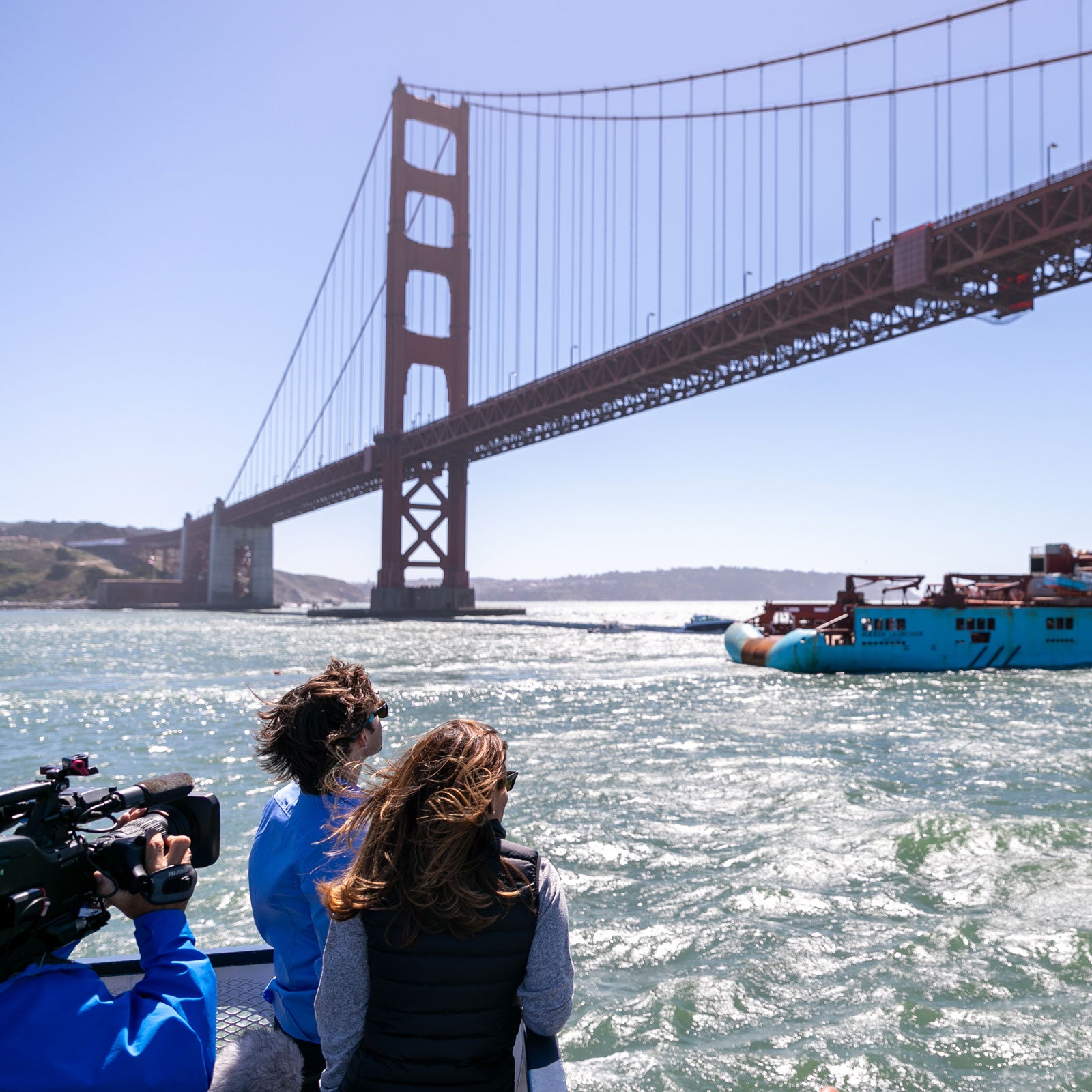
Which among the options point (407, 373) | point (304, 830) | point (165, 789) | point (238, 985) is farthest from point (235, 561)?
point (165, 789)

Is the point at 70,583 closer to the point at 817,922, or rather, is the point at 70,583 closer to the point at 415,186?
the point at 415,186

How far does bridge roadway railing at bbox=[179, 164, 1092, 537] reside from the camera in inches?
1209

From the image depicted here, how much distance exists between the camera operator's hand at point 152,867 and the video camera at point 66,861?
12 mm

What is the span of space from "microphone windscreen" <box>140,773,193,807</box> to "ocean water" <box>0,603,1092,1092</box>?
9.70 ft

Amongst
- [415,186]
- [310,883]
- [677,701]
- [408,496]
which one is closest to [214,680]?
[677,701]

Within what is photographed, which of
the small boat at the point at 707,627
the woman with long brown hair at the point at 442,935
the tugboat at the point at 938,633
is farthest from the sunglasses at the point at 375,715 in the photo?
the small boat at the point at 707,627

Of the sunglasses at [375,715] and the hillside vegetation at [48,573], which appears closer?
the sunglasses at [375,715]

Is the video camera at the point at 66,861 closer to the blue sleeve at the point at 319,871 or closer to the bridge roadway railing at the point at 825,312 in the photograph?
the blue sleeve at the point at 319,871

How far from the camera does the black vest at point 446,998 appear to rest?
1.81 metres

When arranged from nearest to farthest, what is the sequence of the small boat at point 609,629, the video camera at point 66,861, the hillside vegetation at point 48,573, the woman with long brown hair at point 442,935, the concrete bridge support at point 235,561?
1. the video camera at point 66,861
2. the woman with long brown hair at point 442,935
3. the small boat at point 609,629
4. the concrete bridge support at point 235,561
5. the hillside vegetation at point 48,573

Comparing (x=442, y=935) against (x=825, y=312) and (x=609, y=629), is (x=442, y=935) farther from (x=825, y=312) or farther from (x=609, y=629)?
(x=609, y=629)

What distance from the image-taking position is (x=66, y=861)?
1.57m

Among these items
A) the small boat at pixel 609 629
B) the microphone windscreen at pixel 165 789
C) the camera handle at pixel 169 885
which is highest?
the microphone windscreen at pixel 165 789

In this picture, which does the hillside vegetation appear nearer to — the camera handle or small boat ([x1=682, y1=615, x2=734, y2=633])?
small boat ([x1=682, y1=615, x2=734, y2=633])
